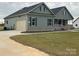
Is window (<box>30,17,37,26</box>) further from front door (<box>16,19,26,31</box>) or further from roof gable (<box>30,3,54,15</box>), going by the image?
roof gable (<box>30,3,54,15</box>)

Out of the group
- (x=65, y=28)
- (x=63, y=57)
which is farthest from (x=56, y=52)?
(x=65, y=28)

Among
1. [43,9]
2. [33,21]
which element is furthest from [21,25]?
[43,9]

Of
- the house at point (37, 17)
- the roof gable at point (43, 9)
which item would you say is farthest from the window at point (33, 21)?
the roof gable at point (43, 9)

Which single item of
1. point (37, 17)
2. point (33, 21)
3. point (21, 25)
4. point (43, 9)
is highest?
point (43, 9)

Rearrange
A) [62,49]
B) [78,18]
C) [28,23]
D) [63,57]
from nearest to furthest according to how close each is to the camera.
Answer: [63,57] < [62,49] < [78,18] < [28,23]

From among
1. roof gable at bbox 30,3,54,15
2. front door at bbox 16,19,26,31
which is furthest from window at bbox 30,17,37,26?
roof gable at bbox 30,3,54,15

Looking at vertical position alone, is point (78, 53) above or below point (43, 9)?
below

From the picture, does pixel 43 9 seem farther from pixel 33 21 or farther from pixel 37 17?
pixel 33 21

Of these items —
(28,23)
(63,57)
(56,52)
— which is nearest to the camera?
(63,57)

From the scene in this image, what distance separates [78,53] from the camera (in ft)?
29.2

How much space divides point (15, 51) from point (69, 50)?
260 centimetres

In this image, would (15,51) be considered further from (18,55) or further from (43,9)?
(43,9)

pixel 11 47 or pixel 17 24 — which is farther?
pixel 17 24

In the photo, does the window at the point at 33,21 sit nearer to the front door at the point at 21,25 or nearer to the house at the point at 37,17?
the house at the point at 37,17
